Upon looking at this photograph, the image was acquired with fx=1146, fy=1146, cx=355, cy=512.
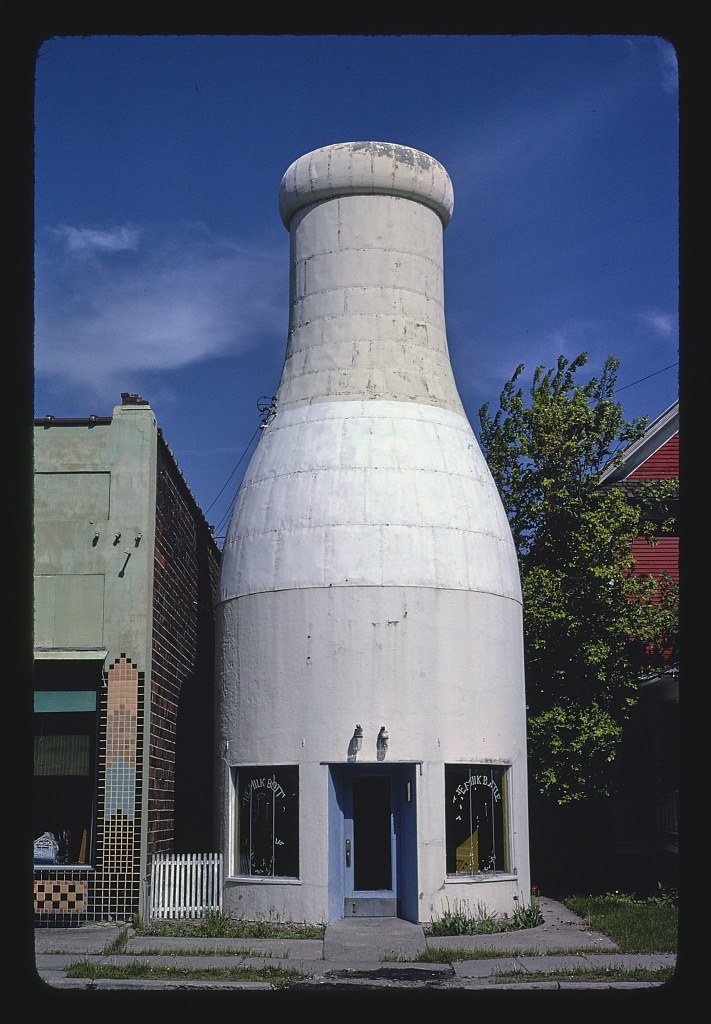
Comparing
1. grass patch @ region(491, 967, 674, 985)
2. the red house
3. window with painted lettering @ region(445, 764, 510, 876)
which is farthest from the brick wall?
the red house

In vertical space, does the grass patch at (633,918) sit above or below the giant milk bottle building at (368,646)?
below

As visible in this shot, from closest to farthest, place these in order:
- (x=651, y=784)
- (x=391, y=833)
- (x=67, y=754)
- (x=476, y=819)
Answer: (x=67, y=754) < (x=391, y=833) < (x=476, y=819) < (x=651, y=784)

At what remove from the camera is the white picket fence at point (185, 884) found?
61.4 feet

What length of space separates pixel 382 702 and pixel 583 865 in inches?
368

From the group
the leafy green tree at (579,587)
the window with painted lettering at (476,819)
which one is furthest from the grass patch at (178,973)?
the leafy green tree at (579,587)

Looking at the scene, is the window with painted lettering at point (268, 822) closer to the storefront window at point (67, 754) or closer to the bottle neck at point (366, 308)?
the storefront window at point (67, 754)

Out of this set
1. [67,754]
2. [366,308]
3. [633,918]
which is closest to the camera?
[67,754]

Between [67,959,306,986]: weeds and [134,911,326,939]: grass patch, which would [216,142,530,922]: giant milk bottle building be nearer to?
[134,911,326,939]: grass patch

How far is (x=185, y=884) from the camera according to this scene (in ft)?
62.5

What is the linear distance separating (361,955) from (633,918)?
18.5 feet

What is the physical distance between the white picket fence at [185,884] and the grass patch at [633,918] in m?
6.19

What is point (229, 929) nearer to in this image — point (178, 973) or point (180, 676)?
point (178, 973)

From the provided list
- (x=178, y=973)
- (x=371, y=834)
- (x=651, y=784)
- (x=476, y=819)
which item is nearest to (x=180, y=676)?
(x=371, y=834)

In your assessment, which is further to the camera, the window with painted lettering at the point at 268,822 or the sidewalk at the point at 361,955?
the window with painted lettering at the point at 268,822
